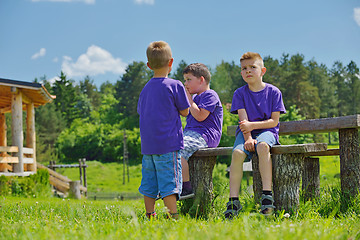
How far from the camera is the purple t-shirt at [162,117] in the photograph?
12.3 feet

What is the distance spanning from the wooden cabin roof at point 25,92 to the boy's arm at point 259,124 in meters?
11.9

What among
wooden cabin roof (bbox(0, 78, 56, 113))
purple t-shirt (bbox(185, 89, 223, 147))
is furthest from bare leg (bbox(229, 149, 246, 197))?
wooden cabin roof (bbox(0, 78, 56, 113))

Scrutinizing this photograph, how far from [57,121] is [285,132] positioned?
51.6 m

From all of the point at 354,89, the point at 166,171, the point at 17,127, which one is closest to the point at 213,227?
the point at 166,171

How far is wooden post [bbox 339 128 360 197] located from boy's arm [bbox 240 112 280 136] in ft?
3.25

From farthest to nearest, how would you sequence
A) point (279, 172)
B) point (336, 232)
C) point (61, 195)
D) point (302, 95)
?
point (302, 95)
point (61, 195)
point (279, 172)
point (336, 232)

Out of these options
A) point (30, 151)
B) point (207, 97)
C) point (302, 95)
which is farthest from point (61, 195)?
point (302, 95)

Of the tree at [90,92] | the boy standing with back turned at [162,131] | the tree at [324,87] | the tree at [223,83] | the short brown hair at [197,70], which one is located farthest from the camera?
the tree at [90,92]

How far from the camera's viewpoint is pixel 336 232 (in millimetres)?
2539

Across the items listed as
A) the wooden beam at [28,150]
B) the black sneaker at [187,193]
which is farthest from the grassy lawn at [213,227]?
the wooden beam at [28,150]

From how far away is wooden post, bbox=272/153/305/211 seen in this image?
12.4 ft

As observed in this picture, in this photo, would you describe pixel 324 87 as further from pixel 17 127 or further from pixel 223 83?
pixel 17 127

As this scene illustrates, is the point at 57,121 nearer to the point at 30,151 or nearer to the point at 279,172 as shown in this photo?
the point at 30,151

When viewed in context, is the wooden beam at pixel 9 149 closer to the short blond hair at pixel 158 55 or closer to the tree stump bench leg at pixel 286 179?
the short blond hair at pixel 158 55
